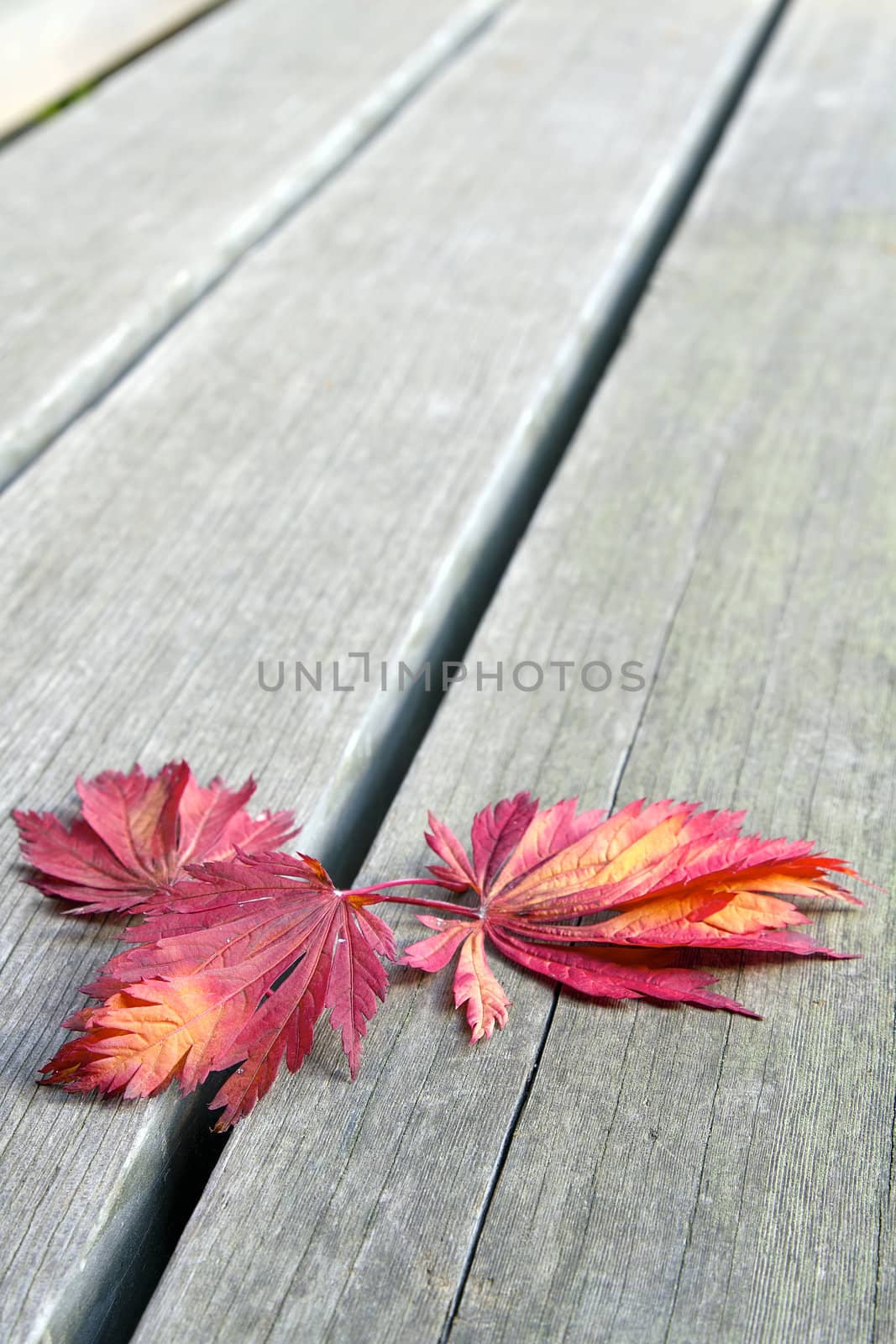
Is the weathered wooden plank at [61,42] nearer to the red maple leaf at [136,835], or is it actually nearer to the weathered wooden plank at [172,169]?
the weathered wooden plank at [172,169]

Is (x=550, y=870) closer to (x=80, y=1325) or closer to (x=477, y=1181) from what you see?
(x=477, y=1181)

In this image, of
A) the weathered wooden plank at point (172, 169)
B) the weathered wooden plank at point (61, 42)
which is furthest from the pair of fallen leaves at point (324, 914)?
the weathered wooden plank at point (61, 42)

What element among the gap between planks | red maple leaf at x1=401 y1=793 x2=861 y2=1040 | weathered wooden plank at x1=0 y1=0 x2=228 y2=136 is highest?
weathered wooden plank at x1=0 y1=0 x2=228 y2=136

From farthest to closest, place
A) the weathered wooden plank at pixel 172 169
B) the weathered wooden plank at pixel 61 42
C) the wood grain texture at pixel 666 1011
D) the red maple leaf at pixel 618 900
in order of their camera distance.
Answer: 1. the weathered wooden plank at pixel 61 42
2. the weathered wooden plank at pixel 172 169
3. the red maple leaf at pixel 618 900
4. the wood grain texture at pixel 666 1011

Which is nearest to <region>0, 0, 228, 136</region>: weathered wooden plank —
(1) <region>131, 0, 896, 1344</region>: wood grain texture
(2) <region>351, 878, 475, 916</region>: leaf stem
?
(1) <region>131, 0, 896, 1344</region>: wood grain texture

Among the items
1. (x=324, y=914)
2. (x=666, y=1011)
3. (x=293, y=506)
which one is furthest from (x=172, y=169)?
(x=666, y=1011)

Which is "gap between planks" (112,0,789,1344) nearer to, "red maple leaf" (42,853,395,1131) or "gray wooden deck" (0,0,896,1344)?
"gray wooden deck" (0,0,896,1344)

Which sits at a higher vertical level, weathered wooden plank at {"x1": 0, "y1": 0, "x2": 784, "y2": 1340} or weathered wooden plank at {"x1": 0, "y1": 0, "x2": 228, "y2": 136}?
weathered wooden plank at {"x1": 0, "y1": 0, "x2": 228, "y2": 136}
